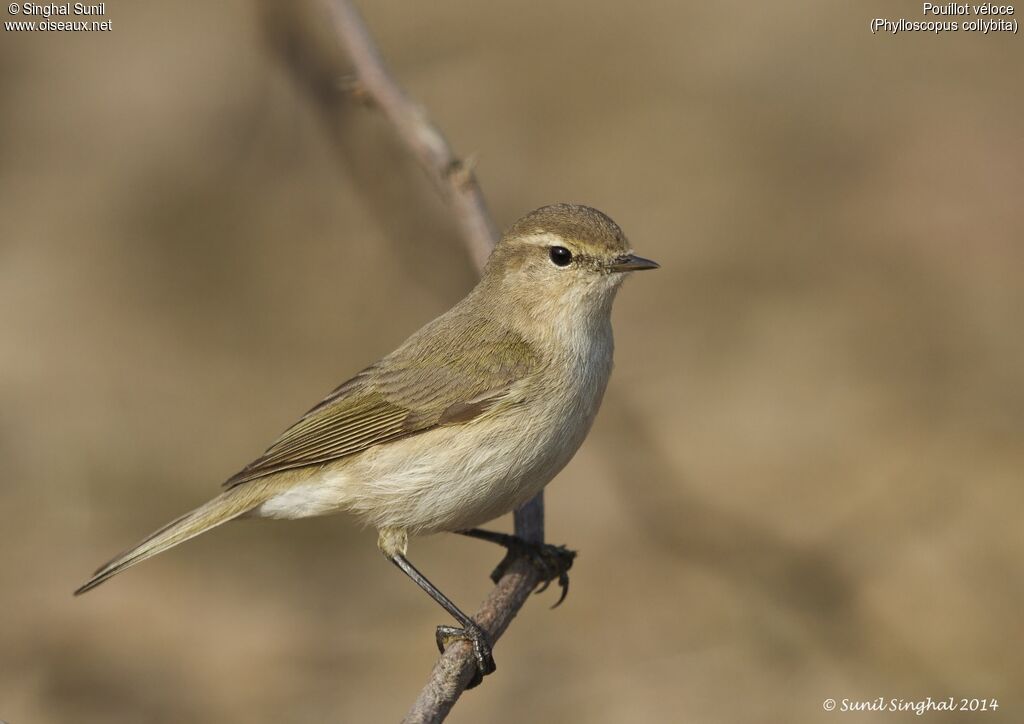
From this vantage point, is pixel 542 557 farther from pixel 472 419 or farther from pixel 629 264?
pixel 629 264

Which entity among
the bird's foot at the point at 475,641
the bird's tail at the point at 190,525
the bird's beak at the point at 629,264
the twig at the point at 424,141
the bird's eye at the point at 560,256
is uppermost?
the twig at the point at 424,141

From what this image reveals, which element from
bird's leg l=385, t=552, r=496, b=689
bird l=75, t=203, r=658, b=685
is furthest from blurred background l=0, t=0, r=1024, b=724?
bird's leg l=385, t=552, r=496, b=689

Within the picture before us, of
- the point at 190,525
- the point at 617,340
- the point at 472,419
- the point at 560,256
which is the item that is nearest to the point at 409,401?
the point at 472,419

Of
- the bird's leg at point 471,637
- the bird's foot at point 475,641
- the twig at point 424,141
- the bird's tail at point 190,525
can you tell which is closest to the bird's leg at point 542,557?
the twig at point 424,141

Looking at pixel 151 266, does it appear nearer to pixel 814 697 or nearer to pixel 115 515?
pixel 115 515

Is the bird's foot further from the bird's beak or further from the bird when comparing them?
the bird's beak

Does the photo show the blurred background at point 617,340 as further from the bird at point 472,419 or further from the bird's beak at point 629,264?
the bird's beak at point 629,264


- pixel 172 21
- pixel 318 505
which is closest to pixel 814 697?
pixel 318 505
